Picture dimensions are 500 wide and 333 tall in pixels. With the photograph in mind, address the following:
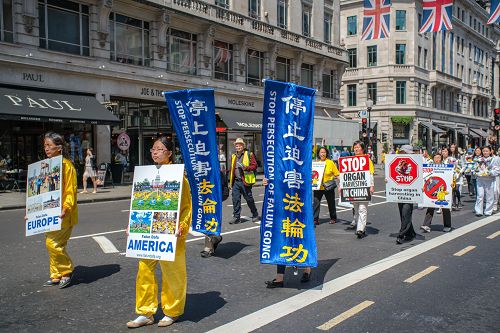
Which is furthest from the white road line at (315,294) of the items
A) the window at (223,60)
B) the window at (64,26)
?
the window at (223,60)

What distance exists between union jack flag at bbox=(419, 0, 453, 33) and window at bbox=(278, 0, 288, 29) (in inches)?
503

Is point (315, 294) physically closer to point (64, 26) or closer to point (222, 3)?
point (64, 26)

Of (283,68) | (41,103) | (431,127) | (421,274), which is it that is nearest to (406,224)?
(421,274)

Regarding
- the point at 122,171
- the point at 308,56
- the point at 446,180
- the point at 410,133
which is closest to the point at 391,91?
the point at 410,133

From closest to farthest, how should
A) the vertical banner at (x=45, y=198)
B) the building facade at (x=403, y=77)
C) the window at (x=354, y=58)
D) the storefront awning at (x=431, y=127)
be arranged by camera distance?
the vertical banner at (x=45, y=198) → the building facade at (x=403, y=77) → the storefront awning at (x=431, y=127) → the window at (x=354, y=58)

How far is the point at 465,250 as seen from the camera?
8.05 metres

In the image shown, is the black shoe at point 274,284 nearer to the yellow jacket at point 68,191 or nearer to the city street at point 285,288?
the city street at point 285,288

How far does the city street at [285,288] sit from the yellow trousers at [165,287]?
0.63 feet

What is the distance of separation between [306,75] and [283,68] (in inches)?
118

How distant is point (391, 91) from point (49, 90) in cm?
3922

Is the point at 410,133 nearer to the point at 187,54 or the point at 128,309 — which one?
the point at 187,54

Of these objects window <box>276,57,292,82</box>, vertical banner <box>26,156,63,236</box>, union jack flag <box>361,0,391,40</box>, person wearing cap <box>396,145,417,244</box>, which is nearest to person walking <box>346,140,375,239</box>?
person wearing cap <box>396,145,417,244</box>

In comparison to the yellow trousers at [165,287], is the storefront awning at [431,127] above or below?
above

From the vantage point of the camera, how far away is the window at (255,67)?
2938 centimetres
